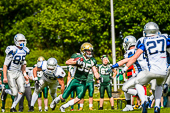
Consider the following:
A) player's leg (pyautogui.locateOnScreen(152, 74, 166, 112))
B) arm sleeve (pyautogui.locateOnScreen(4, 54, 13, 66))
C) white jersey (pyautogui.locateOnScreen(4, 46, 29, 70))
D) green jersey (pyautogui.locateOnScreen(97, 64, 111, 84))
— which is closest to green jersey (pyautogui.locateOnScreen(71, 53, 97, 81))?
white jersey (pyautogui.locateOnScreen(4, 46, 29, 70))

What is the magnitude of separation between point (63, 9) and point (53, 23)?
3.97 ft

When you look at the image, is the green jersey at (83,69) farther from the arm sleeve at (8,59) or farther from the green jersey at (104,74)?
the green jersey at (104,74)

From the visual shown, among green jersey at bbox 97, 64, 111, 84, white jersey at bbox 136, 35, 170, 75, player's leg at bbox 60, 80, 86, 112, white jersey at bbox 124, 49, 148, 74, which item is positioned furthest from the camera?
green jersey at bbox 97, 64, 111, 84

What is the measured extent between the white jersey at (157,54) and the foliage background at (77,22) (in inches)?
484

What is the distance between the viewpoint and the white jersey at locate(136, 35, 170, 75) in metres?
6.48

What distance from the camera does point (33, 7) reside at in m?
27.6

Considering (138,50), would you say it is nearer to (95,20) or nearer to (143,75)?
(143,75)

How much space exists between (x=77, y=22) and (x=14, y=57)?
14294 millimetres

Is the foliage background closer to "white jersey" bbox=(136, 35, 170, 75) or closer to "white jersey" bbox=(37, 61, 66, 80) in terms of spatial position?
"white jersey" bbox=(37, 61, 66, 80)

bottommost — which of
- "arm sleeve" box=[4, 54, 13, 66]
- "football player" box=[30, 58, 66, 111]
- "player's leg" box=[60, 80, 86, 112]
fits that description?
"player's leg" box=[60, 80, 86, 112]

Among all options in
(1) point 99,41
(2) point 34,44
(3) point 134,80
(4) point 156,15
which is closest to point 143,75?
(3) point 134,80

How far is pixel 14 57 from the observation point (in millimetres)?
8992

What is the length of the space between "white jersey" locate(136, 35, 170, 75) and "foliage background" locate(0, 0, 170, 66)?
12.3 meters

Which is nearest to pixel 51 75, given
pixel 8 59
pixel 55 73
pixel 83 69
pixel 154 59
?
pixel 55 73
